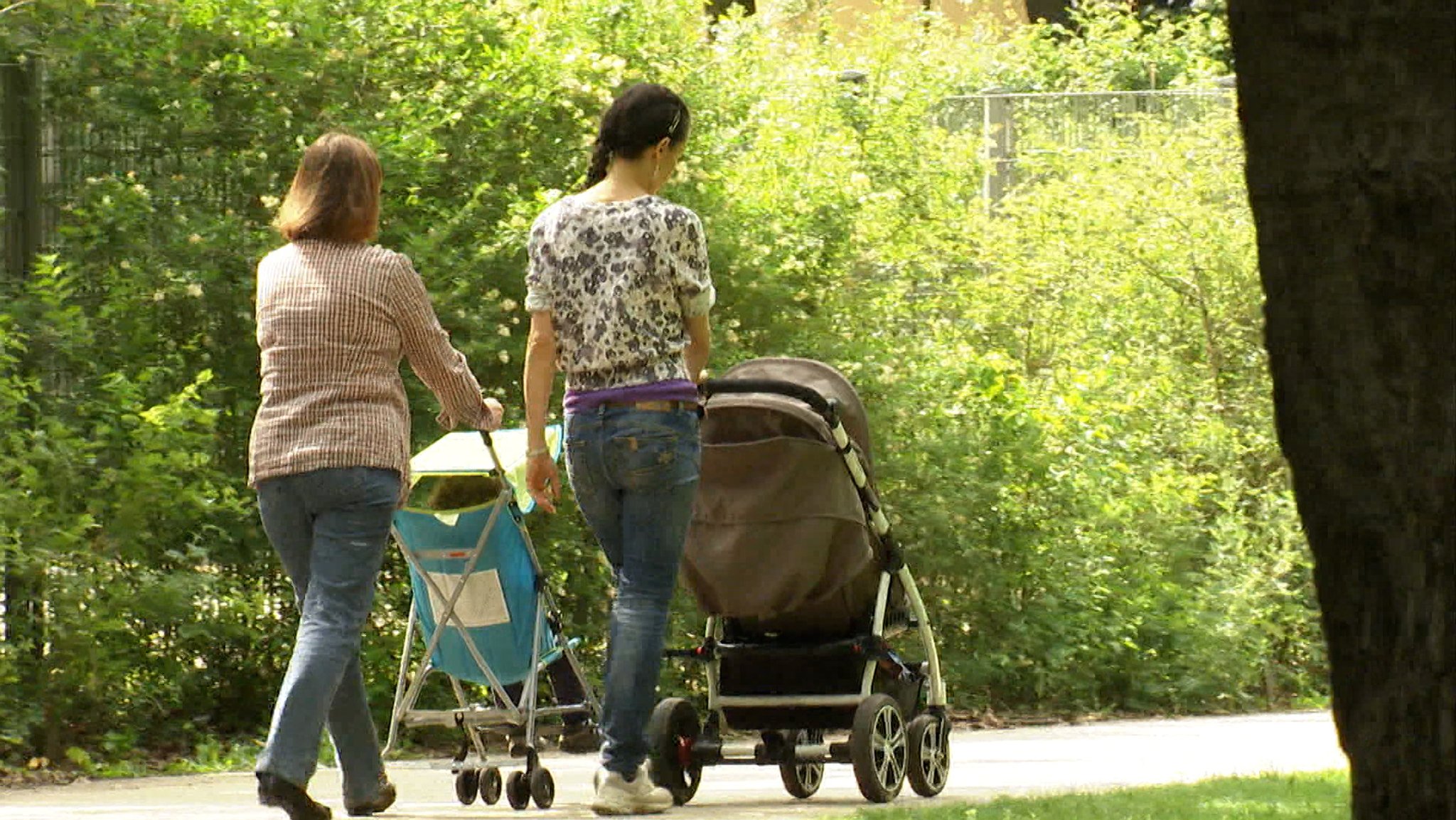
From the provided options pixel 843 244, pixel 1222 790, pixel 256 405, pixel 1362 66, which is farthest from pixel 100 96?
pixel 1362 66

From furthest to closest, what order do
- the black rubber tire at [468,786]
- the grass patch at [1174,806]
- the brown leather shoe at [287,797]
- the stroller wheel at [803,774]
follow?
the stroller wheel at [803,774]
the black rubber tire at [468,786]
the grass patch at [1174,806]
the brown leather shoe at [287,797]

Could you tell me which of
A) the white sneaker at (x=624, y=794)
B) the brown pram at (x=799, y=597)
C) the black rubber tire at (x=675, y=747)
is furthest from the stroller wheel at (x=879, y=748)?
the white sneaker at (x=624, y=794)

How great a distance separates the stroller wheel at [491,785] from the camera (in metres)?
7.69

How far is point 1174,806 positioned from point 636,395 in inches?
71.4

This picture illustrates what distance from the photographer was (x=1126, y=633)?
1274 centimetres

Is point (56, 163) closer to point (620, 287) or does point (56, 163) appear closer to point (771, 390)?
point (771, 390)

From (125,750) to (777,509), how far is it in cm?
279

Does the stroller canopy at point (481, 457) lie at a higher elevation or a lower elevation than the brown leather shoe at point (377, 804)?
higher

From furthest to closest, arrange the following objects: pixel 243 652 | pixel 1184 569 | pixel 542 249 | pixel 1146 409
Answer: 1. pixel 1146 409
2. pixel 1184 569
3. pixel 243 652
4. pixel 542 249

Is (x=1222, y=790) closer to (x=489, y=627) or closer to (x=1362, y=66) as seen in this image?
(x=489, y=627)

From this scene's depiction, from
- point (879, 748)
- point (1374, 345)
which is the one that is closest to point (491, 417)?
point (879, 748)

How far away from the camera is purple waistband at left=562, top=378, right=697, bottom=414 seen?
7094 millimetres

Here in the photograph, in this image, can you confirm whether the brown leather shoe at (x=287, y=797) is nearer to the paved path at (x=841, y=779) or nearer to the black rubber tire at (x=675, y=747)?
the paved path at (x=841, y=779)

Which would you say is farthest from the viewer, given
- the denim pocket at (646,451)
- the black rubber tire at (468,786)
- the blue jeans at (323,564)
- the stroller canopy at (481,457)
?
the black rubber tire at (468,786)
